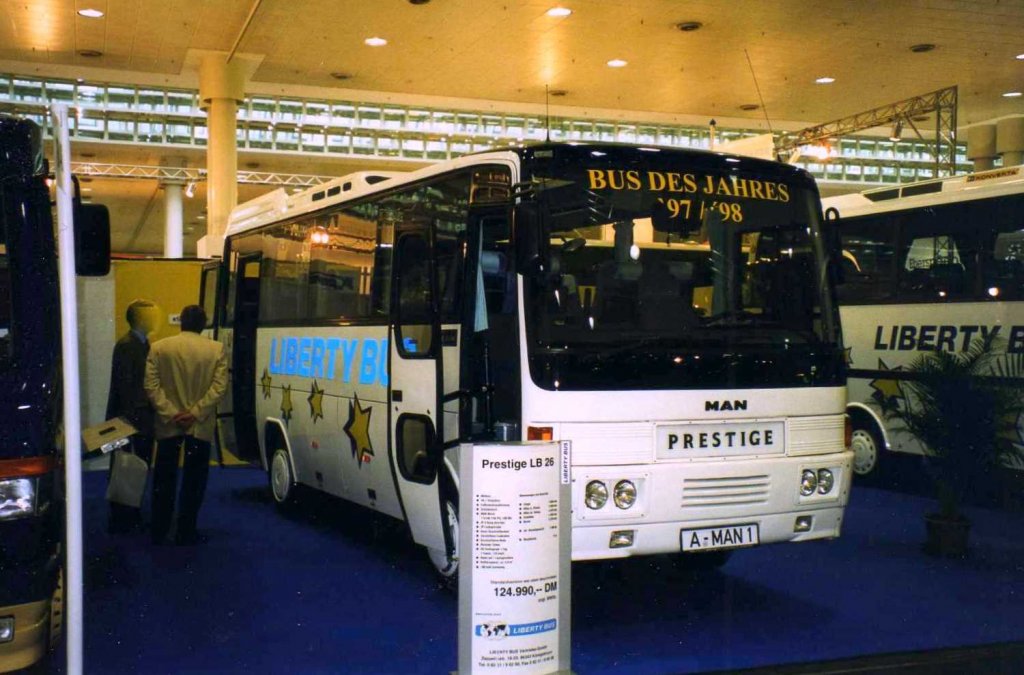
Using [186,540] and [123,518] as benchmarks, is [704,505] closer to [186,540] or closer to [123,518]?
[186,540]

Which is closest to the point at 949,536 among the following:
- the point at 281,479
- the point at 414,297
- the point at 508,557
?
the point at 414,297

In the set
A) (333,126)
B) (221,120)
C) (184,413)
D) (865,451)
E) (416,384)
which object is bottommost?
(865,451)

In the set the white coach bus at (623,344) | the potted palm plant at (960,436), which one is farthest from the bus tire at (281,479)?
the potted palm plant at (960,436)

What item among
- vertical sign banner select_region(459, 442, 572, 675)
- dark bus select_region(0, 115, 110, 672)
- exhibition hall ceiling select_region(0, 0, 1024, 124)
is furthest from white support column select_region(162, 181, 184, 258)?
vertical sign banner select_region(459, 442, 572, 675)

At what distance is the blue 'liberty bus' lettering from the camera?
7.87 meters

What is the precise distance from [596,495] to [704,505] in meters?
0.69

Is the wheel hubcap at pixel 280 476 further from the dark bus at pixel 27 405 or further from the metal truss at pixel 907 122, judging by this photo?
the metal truss at pixel 907 122

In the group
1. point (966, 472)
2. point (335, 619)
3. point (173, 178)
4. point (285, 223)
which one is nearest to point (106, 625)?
point (335, 619)

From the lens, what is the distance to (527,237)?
235 inches

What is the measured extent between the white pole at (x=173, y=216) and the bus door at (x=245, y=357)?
20.3 m

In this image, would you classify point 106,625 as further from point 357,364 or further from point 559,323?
point 559,323

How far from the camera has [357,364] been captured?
8219 millimetres

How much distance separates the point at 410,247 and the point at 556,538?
319 centimetres

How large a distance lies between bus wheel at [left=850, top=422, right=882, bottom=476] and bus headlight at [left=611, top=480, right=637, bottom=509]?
7.03 m
